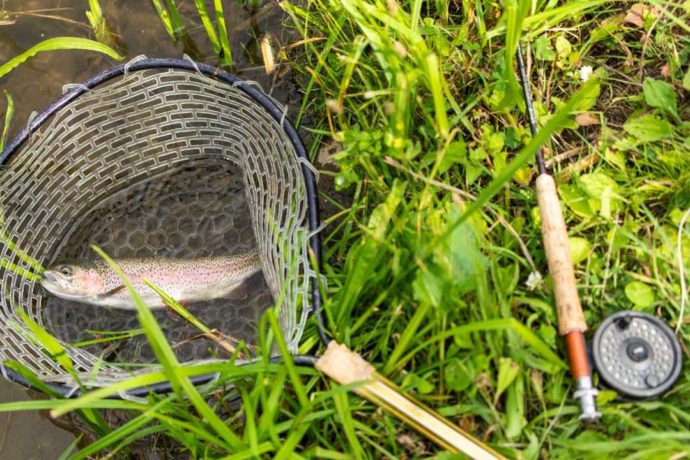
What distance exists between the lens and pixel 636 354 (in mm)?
2025

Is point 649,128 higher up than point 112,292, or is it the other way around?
point 649,128

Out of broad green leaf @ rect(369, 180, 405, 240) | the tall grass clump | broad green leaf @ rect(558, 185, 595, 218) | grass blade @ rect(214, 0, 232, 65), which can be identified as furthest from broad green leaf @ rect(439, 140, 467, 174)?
grass blade @ rect(214, 0, 232, 65)

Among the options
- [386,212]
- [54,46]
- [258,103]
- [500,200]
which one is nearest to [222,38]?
[258,103]

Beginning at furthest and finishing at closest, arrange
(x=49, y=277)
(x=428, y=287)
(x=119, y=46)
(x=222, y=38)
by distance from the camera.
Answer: (x=119, y=46)
(x=222, y=38)
(x=49, y=277)
(x=428, y=287)

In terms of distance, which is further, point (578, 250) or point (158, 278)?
point (158, 278)

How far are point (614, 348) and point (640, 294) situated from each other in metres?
0.22

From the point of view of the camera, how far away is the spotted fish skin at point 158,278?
112 inches

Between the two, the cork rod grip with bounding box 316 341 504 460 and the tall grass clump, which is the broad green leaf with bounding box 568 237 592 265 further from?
the cork rod grip with bounding box 316 341 504 460

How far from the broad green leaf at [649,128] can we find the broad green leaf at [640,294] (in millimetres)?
566

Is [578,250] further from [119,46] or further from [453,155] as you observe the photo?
[119,46]

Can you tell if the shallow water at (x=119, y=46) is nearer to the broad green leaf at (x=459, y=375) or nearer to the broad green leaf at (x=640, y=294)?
the broad green leaf at (x=459, y=375)

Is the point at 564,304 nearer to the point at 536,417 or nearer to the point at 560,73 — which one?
the point at 536,417

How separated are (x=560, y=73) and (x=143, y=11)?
2.12 metres

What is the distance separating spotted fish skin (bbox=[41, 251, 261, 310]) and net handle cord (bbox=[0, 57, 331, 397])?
562mm
